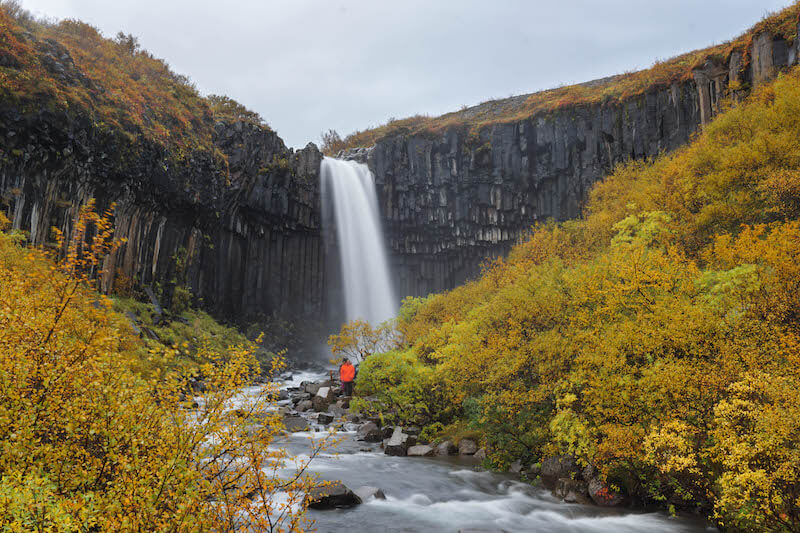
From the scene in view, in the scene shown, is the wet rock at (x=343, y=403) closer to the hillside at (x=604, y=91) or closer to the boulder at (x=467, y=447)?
the boulder at (x=467, y=447)

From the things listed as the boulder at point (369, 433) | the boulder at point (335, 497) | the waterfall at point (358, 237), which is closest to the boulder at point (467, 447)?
the boulder at point (369, 433)

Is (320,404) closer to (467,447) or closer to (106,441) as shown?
(467,447)

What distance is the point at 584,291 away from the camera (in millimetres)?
14828

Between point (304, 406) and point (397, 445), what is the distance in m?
11.1

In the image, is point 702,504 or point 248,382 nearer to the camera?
point 248,382

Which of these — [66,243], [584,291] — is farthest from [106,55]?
[584,291]

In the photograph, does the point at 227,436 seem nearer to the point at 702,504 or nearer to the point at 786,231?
the point at 702,504

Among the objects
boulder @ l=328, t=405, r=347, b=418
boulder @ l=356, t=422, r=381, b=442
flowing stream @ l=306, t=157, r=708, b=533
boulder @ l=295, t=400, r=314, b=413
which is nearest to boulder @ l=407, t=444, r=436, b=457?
flowing stream @ l=306, t=157, r=708, b=533

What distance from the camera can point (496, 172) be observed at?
54.2 m

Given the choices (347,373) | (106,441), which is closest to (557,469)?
(106,441)

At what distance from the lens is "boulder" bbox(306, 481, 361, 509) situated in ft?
37.9

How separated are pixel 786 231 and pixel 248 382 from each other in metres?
14.6

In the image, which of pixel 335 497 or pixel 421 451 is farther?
pixel 421 451

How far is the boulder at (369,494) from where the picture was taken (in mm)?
12519
